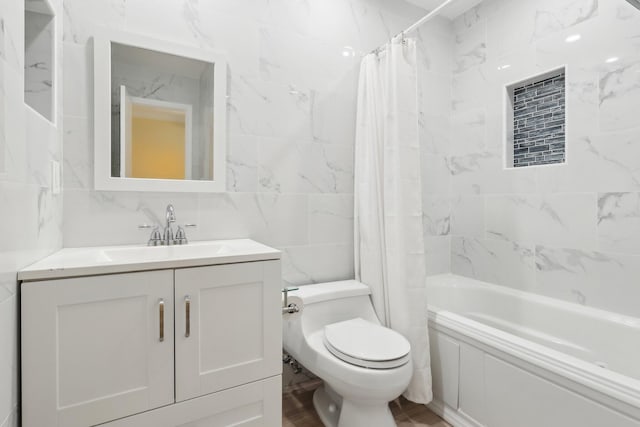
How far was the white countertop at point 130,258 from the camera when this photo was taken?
99cm

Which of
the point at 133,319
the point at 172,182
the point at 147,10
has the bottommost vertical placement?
the point at 133,319

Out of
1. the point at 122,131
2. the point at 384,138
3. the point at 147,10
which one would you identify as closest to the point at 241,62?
the point at 147,10

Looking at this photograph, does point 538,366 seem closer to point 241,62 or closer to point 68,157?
point 241,62

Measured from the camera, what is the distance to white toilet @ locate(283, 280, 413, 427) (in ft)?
4.60

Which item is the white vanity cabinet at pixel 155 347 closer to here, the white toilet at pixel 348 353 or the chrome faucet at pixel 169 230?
the white toilet at pixel 348 353

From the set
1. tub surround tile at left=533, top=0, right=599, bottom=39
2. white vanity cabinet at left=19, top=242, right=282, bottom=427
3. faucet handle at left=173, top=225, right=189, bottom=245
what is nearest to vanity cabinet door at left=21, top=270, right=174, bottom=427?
white vanity cabinet at left=19, top=242, right=282, bottom=427

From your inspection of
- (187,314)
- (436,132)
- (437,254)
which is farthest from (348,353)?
(436,132)

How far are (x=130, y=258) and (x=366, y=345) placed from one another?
3.63 ft

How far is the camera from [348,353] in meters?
1.45

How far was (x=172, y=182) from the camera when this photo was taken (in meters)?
1.61

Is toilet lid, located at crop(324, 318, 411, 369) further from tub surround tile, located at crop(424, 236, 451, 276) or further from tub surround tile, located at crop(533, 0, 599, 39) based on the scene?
tub surround tile, located at crop(533, 0, 599, 39)

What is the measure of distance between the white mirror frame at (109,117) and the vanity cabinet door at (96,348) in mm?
623

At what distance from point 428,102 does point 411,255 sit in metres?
1.33

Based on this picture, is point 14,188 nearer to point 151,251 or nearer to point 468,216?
point 151,251
